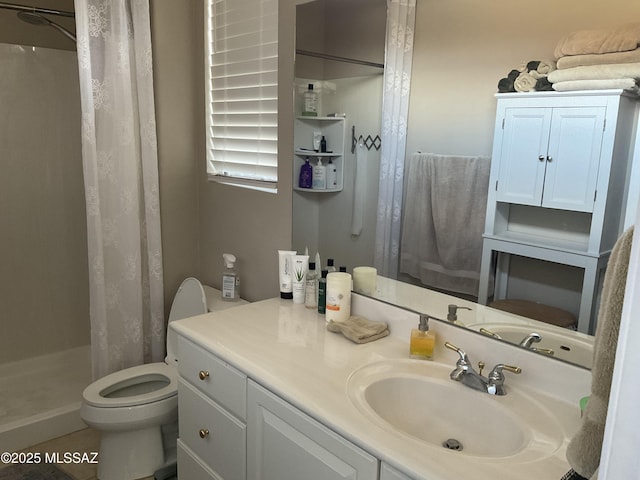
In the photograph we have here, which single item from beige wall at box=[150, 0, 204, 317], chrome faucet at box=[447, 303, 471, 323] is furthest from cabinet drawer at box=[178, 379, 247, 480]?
beige wall at box=[150, 0, 204, 317]

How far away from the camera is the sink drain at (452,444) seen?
1.32 metres

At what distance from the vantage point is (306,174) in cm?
207

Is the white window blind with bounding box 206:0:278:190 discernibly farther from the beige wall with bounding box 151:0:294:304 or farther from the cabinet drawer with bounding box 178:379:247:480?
the cabinet drawer with bounding box 178:379:247:480

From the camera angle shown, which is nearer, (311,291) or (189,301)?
(311,291)

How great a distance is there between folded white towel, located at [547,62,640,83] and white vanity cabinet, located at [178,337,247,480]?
1.16m

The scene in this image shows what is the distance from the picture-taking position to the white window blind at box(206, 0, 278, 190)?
2.24 metres

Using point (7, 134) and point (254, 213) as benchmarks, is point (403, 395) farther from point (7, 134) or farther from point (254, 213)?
point (7, 134)

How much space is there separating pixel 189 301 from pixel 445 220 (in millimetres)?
1393

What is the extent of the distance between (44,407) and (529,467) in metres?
2.40

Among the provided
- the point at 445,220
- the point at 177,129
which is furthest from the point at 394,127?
the point at 177,129

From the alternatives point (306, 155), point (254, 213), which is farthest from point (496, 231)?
point (254, 213)

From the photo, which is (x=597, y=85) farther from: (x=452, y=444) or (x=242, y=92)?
(x=242, y=92)

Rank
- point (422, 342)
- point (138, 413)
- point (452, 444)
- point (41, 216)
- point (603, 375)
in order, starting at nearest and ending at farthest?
point (603, 375) < point (452, 444) < point (422, 342) < point (138, 413) < point (41, 216)

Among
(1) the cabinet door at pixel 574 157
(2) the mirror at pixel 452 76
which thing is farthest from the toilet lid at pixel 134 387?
(1) the cabinet door at pixel 574 157
